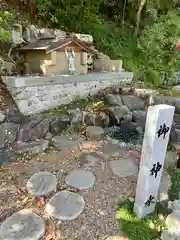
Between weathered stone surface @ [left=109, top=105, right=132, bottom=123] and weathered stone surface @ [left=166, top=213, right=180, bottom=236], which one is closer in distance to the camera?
weathered stone surface @ [left=166, top=213, right=180, bottom=236]

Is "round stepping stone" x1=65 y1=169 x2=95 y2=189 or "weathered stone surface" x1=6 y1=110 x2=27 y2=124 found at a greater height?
"weathered stone surface" x1=6 y1=110 x2=27 y2=124

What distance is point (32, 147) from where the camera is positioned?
4902 millimetres

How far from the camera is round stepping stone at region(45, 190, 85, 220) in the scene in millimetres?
3320

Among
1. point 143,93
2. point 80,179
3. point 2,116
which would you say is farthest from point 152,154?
point 143,93

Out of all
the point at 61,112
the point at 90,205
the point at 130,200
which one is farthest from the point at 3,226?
the point at 61,112

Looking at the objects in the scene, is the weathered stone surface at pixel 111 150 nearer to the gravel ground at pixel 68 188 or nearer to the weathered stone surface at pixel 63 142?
the gravel ground at pixel 68 188

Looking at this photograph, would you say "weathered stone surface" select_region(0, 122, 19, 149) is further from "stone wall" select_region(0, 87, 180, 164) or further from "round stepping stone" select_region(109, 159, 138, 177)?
"round stepping stone" select_region(109, 159, 138, 177)

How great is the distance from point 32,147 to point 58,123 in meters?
0.98

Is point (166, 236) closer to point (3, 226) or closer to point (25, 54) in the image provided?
point (3, 226)

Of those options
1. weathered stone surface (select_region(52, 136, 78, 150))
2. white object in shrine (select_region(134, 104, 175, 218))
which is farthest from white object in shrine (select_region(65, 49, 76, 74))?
white object in shrine (select_region(134, 104, 175, 218))

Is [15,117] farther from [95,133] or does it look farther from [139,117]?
Answer: [139,117]

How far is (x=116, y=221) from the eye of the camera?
332 cm

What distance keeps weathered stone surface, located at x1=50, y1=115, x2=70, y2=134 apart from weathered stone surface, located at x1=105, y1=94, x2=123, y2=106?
59.2 inches

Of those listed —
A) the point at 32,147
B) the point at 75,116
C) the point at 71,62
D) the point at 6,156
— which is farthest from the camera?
the point at 71,62
